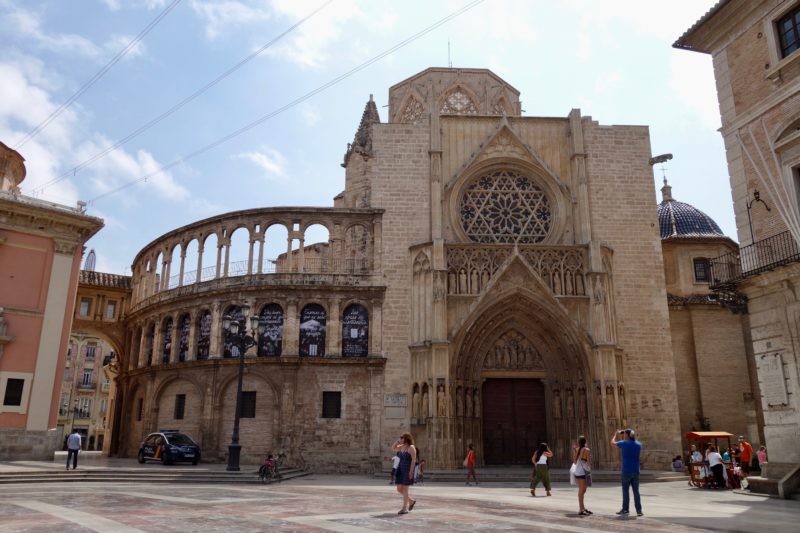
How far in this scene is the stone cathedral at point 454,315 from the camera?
80.8ft

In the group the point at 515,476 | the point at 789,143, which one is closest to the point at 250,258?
the point at 515,476

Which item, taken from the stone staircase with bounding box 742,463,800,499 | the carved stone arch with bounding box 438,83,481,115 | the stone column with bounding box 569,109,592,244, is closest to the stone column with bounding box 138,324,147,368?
the carved stone arch with bounding box 438,83,481,115

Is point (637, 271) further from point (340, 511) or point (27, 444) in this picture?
point (27, 444)

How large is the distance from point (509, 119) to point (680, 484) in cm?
1684

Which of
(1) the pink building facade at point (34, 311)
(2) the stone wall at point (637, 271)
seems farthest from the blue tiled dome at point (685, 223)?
(1) the pink building facade at point (34, 311)

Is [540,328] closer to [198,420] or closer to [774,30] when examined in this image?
[774,30]

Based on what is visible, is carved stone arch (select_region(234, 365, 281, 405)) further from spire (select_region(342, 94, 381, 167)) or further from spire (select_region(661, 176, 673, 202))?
spire (select_region(661, 176, 673, 202))

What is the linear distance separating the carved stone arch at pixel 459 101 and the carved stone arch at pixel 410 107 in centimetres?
123

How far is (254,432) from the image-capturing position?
25.4 metres

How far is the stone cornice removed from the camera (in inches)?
925

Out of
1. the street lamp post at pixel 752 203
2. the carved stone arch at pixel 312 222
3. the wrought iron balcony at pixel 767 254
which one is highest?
the carved stone arch at pixel 312 222

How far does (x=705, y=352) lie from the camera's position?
97.2 feet

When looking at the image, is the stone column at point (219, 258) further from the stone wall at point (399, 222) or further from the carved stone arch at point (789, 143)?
the carved stone arch at point (789, 143)

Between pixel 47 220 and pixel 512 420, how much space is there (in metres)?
20.3
